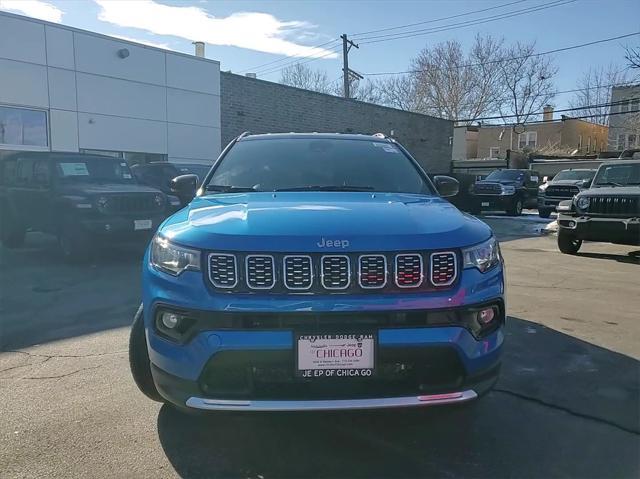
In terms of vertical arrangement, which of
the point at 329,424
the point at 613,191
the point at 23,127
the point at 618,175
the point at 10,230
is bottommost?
the point at 329,424

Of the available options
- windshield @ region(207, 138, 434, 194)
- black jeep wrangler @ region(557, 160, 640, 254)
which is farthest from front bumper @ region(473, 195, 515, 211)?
windshield @ region(207, 138, 434, 194)

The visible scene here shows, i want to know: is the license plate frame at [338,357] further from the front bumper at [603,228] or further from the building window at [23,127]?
the building window at [23,127]

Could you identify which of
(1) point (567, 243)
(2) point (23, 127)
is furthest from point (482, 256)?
(2) point (23, 127)

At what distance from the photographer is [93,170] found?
9492 mm

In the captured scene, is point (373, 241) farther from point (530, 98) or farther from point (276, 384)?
point (530, 98)

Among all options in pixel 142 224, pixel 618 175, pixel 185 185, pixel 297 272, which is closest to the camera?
pixel 297 272

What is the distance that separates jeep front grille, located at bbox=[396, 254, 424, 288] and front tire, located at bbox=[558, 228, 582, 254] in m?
8.61

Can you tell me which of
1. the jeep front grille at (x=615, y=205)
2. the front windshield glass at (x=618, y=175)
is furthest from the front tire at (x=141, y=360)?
the front windshield glass at (x=618, y=175)

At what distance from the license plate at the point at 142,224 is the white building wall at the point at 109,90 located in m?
8.08

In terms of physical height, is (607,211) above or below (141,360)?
above

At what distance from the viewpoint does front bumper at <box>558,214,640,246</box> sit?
8938 millimetres

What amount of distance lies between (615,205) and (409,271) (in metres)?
8.25

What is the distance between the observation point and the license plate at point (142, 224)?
8750 millimetres

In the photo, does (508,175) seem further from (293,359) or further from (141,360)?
(293,359)
